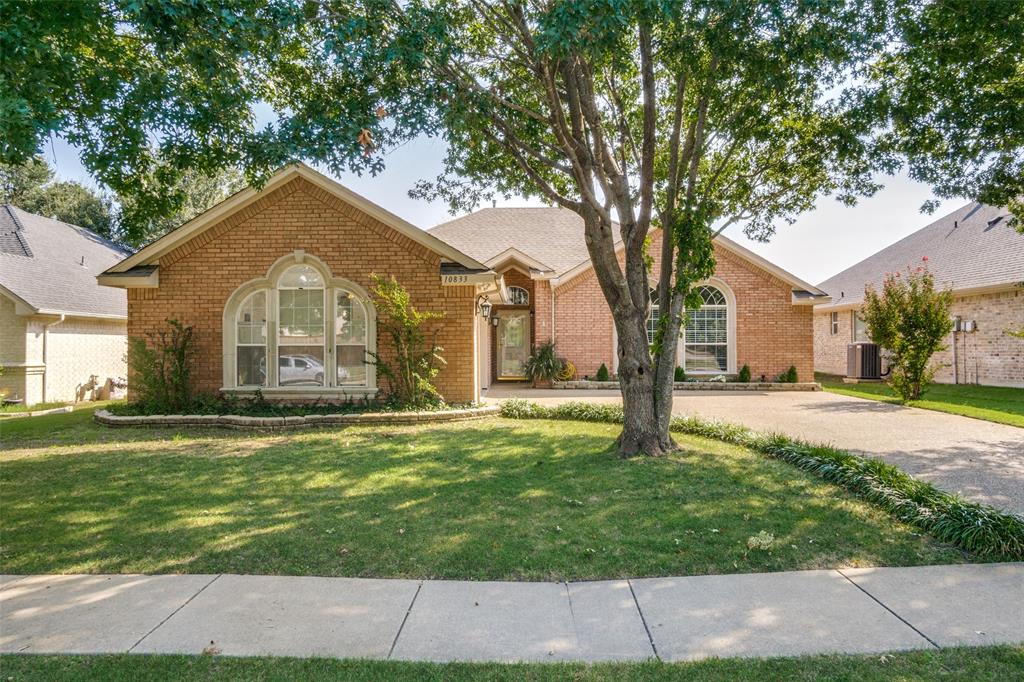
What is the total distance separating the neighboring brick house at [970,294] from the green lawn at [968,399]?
918mm

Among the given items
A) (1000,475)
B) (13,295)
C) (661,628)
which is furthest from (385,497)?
(13,295)

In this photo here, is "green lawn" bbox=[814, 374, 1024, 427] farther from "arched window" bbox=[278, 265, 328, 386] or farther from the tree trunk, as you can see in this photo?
"arched window" bbox=[278, 265, 328, 386]

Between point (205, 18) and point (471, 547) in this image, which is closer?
point (471, 547)

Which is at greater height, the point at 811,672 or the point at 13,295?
the point at 13,295

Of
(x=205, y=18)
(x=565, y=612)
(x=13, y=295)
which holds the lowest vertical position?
(x=565, y=612)

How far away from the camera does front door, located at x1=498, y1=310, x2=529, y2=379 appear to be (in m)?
19.1

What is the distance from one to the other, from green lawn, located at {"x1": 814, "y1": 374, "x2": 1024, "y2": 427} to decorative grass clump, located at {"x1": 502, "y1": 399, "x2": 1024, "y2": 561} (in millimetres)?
5762

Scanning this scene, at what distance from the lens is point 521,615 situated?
367 cm

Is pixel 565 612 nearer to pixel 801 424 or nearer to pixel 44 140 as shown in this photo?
pixel 44 140

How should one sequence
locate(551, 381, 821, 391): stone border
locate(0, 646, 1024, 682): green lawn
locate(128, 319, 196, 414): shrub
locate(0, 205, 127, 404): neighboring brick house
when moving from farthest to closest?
1. locate(551, 381, 821, 391): stone border
2. locate(0, 205, 127, 404): neighboring brick house
3. locate(128, 319, 196, 414): shrub
4. locate(0, 646, 1024, 682): green lawn

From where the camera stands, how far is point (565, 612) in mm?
3713

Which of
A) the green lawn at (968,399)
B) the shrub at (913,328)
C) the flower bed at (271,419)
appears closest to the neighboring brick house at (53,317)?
the flower bed at (271,419)

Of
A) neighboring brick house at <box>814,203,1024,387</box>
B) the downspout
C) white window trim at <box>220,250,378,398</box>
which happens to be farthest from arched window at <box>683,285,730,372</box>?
the downspout

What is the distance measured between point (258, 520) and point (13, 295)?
14880 millimetres
